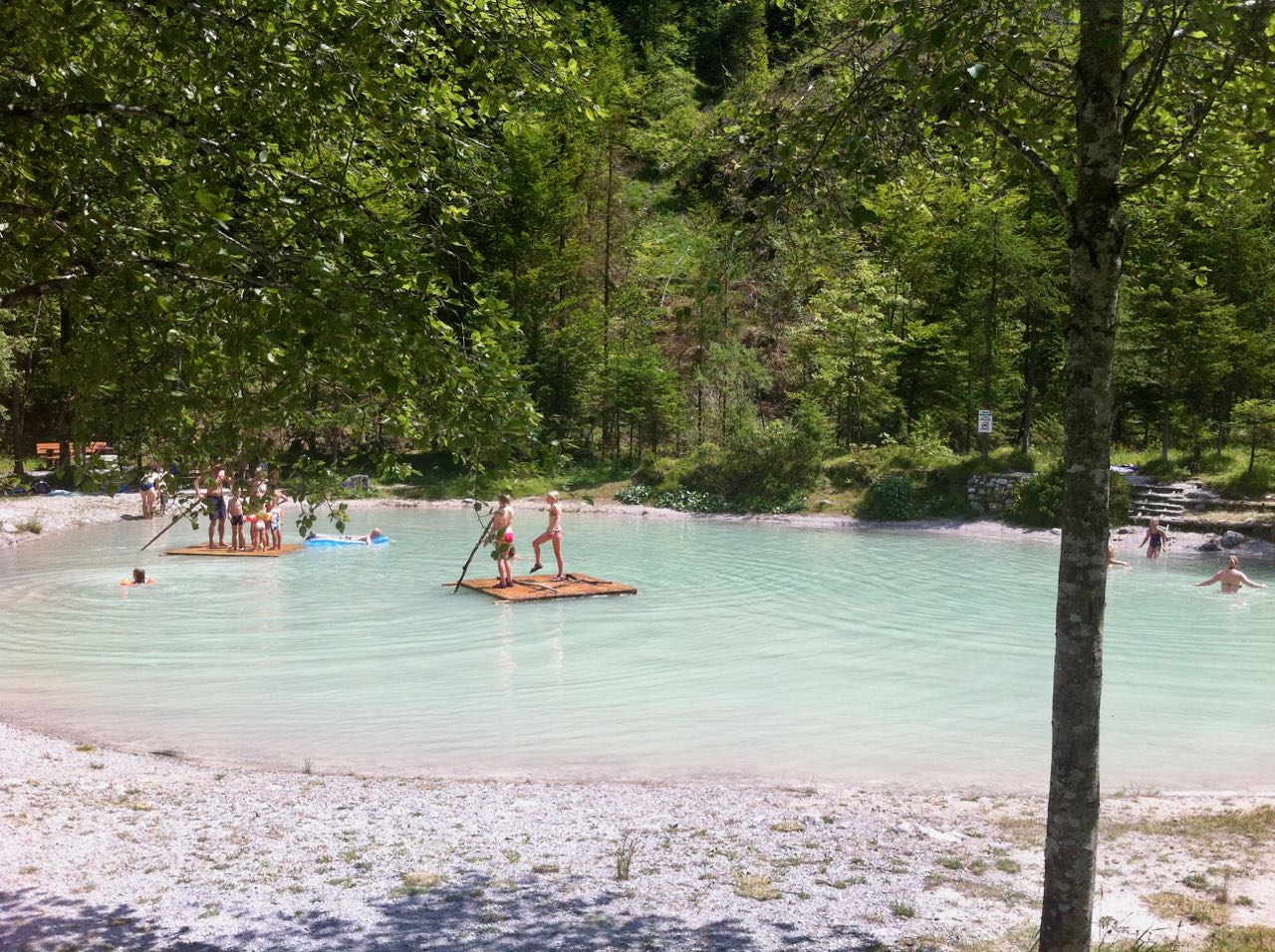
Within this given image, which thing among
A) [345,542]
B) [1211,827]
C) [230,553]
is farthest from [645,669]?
[345,542]

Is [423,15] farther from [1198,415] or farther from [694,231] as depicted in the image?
[694,231]

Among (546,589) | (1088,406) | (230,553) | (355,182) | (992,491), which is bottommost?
(546,589)

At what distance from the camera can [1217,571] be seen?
21.3m

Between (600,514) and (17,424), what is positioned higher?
(17,424)

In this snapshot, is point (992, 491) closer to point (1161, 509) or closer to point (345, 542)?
point (1161, 509)

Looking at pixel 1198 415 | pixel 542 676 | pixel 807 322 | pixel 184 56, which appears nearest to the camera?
pixel 184 56

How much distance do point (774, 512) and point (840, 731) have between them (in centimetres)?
2069

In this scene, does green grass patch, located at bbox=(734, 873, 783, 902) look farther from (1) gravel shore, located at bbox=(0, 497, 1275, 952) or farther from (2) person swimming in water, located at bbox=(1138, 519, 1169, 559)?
(2) person swimming in water, located at bbox=(1138, 519, 1169, 559)

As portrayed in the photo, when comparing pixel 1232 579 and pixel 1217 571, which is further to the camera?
pixel 1217 571

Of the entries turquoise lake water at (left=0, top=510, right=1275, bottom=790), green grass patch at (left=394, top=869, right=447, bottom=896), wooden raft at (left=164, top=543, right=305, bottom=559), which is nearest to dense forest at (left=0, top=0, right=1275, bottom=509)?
green grass patch at (left=394, top=869, right=447, bottom=896)

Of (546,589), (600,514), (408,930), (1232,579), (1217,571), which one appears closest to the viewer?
(408,930)

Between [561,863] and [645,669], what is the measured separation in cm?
656

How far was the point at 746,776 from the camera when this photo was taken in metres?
8.98

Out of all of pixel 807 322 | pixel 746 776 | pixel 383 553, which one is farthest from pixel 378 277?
pixel 807 322
